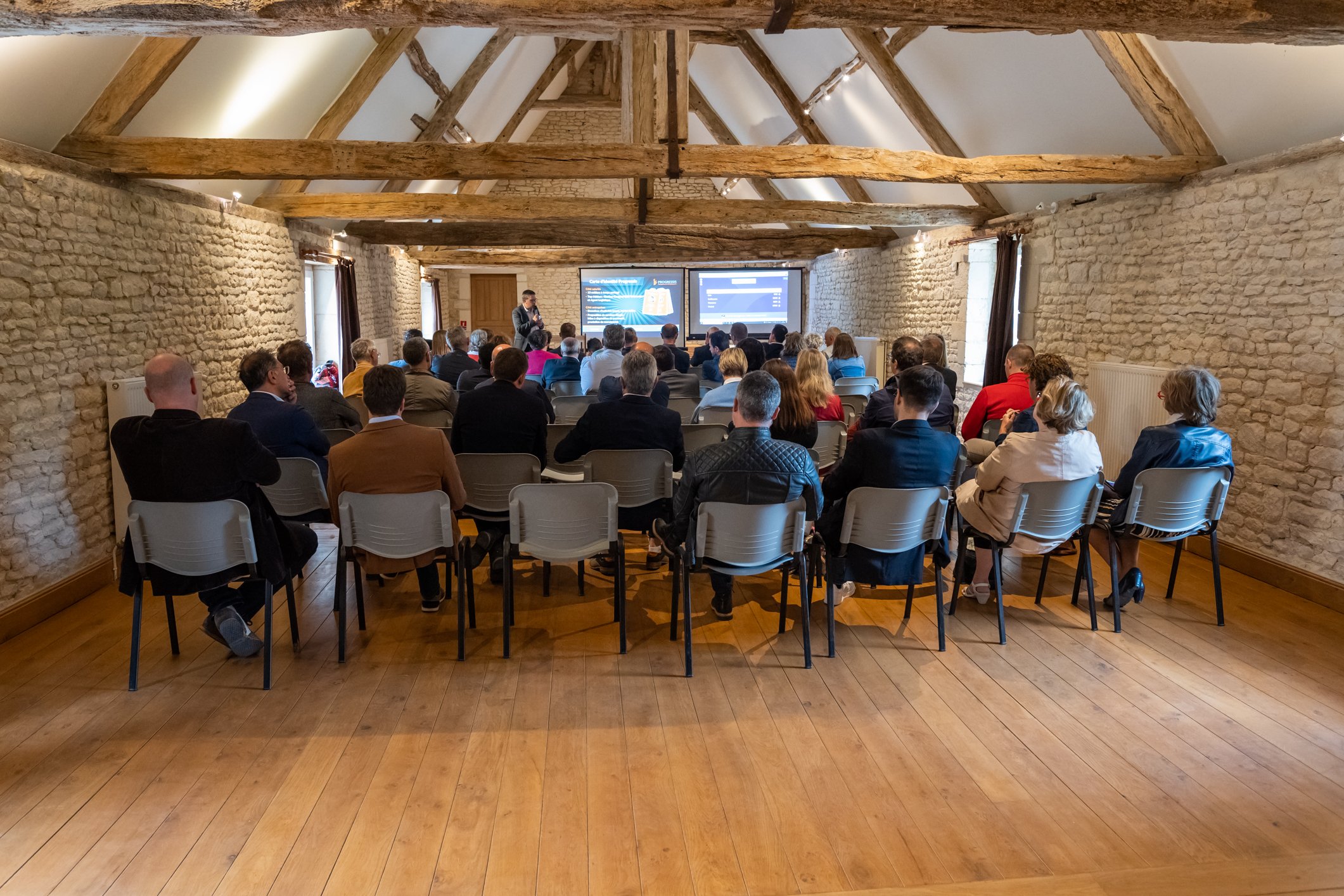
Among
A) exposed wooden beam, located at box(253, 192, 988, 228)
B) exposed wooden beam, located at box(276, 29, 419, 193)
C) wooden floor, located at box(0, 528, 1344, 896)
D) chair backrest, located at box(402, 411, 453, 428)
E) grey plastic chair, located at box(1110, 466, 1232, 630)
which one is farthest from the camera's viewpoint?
exposed wooden beam, located at box(253, 192, 988, 228)

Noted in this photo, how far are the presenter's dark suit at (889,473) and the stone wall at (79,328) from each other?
3893 mm

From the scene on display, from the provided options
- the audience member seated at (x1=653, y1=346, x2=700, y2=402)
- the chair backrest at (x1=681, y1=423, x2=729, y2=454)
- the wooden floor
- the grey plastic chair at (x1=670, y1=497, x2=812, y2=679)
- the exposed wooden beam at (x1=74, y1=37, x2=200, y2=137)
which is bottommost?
the wooden floor

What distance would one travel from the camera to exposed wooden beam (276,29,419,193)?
7035mm

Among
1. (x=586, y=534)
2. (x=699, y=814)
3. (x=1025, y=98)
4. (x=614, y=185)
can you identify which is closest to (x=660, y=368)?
(x=1025, y=98)

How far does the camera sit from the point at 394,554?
354cm

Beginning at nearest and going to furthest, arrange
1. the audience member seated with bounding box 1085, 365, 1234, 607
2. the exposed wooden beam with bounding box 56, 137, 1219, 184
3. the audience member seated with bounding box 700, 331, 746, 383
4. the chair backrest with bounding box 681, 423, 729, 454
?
the audience member seated with bounding box 1085, 365, 1234, 607, the exposed wooden beam with bounding box 56, 137, 1219, 184, the chair backrest with bounding box 681, 423, 729, 454, the audience member seated with bounding box 700, 331, 746, 383

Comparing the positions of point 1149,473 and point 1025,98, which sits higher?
point 1025,98

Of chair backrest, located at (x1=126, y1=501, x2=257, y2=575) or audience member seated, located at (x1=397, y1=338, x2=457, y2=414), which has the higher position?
audience member seated, located at (x1=397, y1=338, x2=457, y2=414)

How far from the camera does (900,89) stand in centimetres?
754

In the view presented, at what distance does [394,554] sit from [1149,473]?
3.40m

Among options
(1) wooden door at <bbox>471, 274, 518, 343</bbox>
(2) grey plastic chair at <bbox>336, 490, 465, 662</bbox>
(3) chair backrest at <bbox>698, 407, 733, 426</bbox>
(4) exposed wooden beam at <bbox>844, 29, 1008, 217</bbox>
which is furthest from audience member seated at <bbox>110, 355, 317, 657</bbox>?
(1) wooden door at <bbox>471, 274, 518, 343</bbox>

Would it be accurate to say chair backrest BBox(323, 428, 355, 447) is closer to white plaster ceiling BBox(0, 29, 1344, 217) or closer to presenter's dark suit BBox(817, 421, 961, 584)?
white plaster ceiling BBox(0, 29, 1344, 217)

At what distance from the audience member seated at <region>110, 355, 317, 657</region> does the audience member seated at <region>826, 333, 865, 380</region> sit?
4.96 metres

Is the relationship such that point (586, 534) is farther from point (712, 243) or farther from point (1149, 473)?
point (712, 243)
